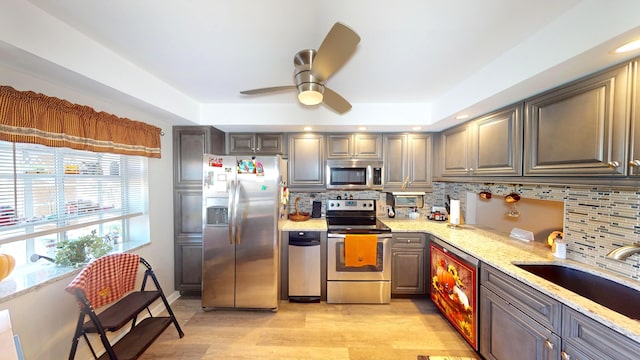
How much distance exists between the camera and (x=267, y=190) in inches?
94.4

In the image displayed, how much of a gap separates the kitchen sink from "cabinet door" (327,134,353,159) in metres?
2.04

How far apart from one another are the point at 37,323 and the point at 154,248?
39.6 inches

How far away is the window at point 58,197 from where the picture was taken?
136 cm

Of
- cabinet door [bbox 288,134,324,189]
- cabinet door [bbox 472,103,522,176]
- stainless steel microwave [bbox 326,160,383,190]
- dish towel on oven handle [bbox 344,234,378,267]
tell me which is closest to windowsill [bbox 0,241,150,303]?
cabinet door [bbox 288,134,324,189]

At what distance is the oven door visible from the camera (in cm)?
254

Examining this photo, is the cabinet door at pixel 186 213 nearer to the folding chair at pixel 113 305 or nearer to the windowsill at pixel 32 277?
the folding chair at pixel 113 305

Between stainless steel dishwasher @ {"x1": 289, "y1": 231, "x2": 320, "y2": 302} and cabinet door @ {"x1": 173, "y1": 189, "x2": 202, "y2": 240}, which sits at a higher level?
cabinet door @ {"x1": 173, "y1": 189, "x2": 202, "y2": 240}

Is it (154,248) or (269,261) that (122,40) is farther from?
(269,261)

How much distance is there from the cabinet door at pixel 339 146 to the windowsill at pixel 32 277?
2.67 meters

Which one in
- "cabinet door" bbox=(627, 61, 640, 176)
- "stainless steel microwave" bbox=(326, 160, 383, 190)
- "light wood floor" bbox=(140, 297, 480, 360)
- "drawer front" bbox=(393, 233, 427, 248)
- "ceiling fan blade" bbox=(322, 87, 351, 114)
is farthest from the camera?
"stainless steel microwave" bbox=(326, 160, 383, 190)

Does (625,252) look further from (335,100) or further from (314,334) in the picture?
(314,334)

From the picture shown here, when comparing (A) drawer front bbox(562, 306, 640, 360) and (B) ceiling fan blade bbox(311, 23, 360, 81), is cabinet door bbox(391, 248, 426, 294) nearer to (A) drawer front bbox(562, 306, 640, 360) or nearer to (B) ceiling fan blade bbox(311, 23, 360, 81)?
(A) drawer front bbox(562, 306, 640, 360)

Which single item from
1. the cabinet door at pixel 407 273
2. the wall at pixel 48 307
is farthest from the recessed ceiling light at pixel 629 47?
the wall at pixel 48 307

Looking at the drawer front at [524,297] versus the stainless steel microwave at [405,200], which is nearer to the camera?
the drawer front at [524,297]
